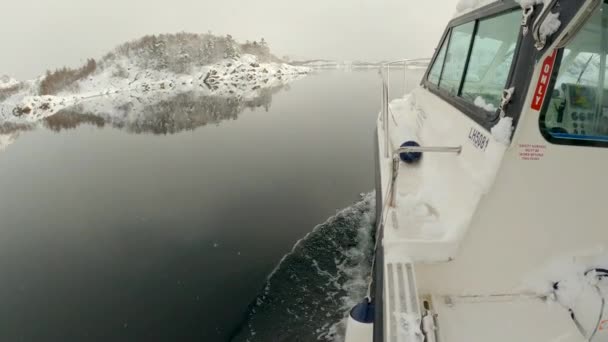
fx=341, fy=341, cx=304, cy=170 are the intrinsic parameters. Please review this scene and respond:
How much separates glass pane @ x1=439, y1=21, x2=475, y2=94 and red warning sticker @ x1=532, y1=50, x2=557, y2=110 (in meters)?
1.67

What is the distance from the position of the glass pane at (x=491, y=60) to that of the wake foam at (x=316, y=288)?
→ 10.8 ft

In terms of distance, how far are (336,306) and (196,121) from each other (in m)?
16.5

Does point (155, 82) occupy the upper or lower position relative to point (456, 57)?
upper

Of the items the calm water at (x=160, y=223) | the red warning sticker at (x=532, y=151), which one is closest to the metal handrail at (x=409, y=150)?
the red warning sticker at (x=532, y=151)

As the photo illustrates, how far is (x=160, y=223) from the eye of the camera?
24.9 feet

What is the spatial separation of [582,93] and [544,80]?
1.48 feet

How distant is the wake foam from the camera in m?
4.58

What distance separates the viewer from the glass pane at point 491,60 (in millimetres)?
2799

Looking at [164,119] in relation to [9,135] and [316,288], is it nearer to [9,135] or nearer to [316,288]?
[9,135]

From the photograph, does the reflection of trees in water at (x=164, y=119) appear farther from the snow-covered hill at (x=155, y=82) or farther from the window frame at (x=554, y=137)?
the window frame at (x=554, y=137)

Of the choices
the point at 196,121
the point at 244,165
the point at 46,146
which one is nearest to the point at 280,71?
the point at 196,121

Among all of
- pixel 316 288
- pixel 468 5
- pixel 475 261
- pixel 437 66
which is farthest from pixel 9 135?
pixel 475 261

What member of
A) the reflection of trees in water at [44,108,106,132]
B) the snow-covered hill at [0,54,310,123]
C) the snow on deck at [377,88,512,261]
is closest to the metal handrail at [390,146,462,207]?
the snow on deck at [377,88,512,261]

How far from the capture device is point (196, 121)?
1930 centimetres
